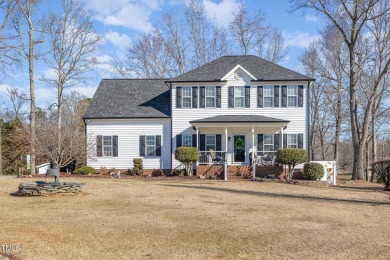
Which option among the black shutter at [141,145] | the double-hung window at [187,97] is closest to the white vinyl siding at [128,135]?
the black shutter at [141,145]

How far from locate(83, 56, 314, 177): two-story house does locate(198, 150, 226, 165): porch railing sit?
6cm

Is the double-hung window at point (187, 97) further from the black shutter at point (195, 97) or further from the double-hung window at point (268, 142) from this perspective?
the double-hung window at point (268, 142)

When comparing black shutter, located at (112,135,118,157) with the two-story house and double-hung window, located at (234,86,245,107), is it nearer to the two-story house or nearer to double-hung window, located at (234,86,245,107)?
the two-story house

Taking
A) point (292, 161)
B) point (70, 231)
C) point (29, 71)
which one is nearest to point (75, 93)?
point (29, 71)

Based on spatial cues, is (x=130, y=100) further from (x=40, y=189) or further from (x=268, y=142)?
(x=40, y=189)

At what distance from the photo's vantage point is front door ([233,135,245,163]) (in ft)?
81.6

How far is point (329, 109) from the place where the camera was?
40.8m

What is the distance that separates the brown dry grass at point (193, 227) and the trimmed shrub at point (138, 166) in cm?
1153

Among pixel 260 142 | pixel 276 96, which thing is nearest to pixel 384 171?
pixel 260 142

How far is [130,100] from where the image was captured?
2708 centimetres

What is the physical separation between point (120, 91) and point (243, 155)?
10.3m

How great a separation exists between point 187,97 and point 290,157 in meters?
7.91

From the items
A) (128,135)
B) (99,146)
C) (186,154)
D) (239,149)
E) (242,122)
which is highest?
(242,122)

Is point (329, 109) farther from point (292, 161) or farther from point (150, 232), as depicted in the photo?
point (150, 232)
